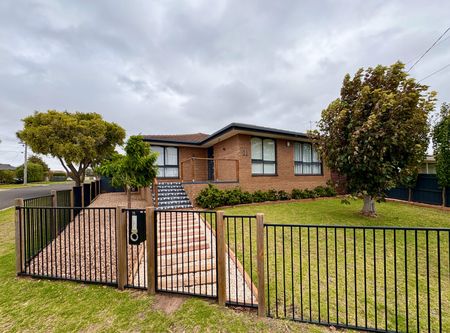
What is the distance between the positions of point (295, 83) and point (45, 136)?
691 inches

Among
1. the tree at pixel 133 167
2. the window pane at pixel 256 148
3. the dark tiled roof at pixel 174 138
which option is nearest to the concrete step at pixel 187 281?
the tree at pixel 133 167

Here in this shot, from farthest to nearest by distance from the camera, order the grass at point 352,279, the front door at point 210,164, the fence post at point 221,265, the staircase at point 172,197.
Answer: the front door at point 210,164
the staircase at point 172,197
the fence post at point 221,265
the grass at point 352,279

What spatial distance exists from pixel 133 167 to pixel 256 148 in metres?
7.03

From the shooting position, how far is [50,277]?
11.7 ft

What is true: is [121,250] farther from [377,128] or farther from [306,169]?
[306,169]

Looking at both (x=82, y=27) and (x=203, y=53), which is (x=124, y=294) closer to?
(x=82, y=27)

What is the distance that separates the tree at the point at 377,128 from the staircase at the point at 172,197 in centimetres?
658

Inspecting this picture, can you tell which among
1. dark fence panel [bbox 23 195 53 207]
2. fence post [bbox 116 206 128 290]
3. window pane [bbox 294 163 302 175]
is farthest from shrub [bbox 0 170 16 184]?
fence post [bbox 116 206 128 290]

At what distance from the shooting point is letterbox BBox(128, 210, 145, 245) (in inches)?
131

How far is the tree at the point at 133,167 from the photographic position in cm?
720

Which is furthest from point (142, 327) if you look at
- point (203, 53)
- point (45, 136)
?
point (45, 136)

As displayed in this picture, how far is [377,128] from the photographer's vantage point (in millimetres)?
6871

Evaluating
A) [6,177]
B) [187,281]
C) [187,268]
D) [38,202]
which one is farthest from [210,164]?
[6,177]

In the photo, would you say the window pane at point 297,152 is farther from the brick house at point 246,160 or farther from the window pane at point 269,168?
the window pane at point 269,168
